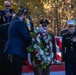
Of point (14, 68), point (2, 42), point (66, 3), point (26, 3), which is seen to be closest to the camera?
point (14, 68)

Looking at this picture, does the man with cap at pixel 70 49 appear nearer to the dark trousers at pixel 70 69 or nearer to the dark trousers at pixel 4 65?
the dark trousers at pixel 70 69

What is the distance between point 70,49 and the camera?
7723 millimetres

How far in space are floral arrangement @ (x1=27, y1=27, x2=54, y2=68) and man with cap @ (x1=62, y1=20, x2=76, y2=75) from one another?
0.76m

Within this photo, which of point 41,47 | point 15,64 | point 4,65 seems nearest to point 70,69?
point 41,47

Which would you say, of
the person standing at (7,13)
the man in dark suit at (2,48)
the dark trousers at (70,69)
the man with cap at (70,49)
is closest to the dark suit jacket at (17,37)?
the man in dark suit at (2,48)

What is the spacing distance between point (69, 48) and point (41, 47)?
3.45 ft

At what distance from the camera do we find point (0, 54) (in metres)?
7.37

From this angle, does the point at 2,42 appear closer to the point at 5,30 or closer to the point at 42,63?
the point at 5,30

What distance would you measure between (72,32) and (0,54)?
74.0 inches

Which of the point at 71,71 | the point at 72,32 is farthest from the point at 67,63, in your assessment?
the point at 72,32

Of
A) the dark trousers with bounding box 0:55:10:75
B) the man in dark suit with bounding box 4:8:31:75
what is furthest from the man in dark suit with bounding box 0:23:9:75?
the man in dark suit with bounding box 4:8:31:75

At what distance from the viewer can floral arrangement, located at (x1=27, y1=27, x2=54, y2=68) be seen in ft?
22.5

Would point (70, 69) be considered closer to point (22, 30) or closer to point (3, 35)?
point (3, 35)

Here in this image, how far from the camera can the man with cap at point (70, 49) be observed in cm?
768
